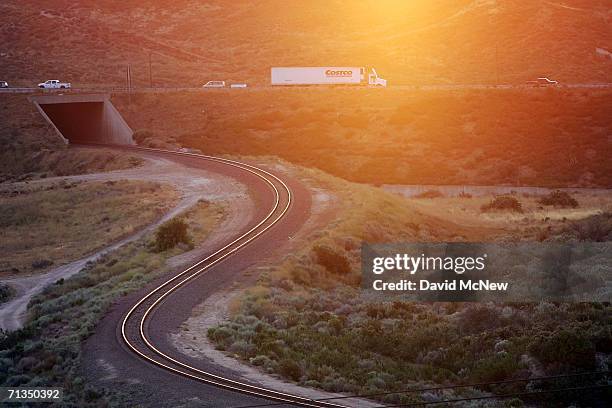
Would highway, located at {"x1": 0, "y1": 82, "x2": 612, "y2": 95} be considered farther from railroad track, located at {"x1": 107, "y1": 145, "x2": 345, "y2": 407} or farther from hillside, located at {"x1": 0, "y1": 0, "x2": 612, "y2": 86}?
railroad track, located at {"x1": 107, "y1": 145, "x2": 345, "y2": 407}

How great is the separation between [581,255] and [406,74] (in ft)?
256

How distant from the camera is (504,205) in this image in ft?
191

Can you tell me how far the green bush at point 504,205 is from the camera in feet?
189

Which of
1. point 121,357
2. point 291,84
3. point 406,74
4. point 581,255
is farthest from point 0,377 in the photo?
point 406,74

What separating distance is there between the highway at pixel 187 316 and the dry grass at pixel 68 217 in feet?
25.1

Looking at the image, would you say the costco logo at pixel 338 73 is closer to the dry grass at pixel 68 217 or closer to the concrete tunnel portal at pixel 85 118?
the concrete tunnel portal at pixel 85 118

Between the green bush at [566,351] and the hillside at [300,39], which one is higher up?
the hillside at [300,39]

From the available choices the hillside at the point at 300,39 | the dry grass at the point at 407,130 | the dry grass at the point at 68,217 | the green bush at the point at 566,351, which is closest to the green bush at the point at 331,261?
the dry grass at the point at 68,217

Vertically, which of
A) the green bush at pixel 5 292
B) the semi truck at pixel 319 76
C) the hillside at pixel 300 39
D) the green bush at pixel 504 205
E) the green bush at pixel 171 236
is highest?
the hillside at pixel 300 39

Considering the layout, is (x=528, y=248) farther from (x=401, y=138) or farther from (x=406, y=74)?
(x=406, y=74)

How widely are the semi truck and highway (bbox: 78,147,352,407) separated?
49.9 metres

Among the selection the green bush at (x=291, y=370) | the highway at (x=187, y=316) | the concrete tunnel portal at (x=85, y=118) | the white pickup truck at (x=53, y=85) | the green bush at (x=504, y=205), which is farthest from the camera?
the white pickup truck at (x=53, y=85)

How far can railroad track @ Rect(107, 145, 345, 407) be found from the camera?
69.7 feet

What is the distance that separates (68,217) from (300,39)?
3468 inches
